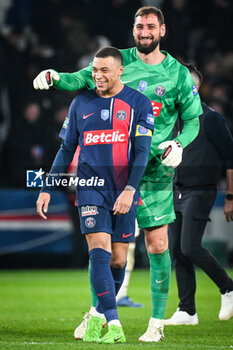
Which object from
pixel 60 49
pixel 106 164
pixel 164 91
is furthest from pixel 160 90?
pixel 60 49

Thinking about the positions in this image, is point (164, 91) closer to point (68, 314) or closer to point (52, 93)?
point (68, 314)

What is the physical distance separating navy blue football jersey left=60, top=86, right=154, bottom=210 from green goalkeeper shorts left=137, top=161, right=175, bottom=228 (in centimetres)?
39

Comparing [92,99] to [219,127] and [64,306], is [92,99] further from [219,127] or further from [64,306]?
[64,306]

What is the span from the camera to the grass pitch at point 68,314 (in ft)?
17.8

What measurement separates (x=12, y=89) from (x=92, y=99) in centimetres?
745

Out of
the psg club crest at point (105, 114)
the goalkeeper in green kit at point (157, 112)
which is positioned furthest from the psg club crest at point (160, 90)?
the psg club crest at point (105, 114)

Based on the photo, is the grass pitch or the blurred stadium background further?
the blurred stadium background

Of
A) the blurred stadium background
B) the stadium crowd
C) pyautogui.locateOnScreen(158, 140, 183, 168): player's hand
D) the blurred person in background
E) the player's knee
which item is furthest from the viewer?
the blurred stadium background

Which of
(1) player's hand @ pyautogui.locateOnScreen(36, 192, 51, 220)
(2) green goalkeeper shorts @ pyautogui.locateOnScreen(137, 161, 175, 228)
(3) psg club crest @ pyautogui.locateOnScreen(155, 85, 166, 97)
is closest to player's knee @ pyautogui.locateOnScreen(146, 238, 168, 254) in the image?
(2) green goalkeeper shorts @ pyautogui.locateOnScreen(137, 161, 175, 228)

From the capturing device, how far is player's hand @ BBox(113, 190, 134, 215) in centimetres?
527

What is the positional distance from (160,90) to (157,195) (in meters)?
0.78

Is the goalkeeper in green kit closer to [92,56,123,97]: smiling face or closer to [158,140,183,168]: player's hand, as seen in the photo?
[158,140,183,168]: player's hand

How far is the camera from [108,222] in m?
5.41

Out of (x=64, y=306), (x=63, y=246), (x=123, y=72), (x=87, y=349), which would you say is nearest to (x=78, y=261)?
(x=63, y=246)
